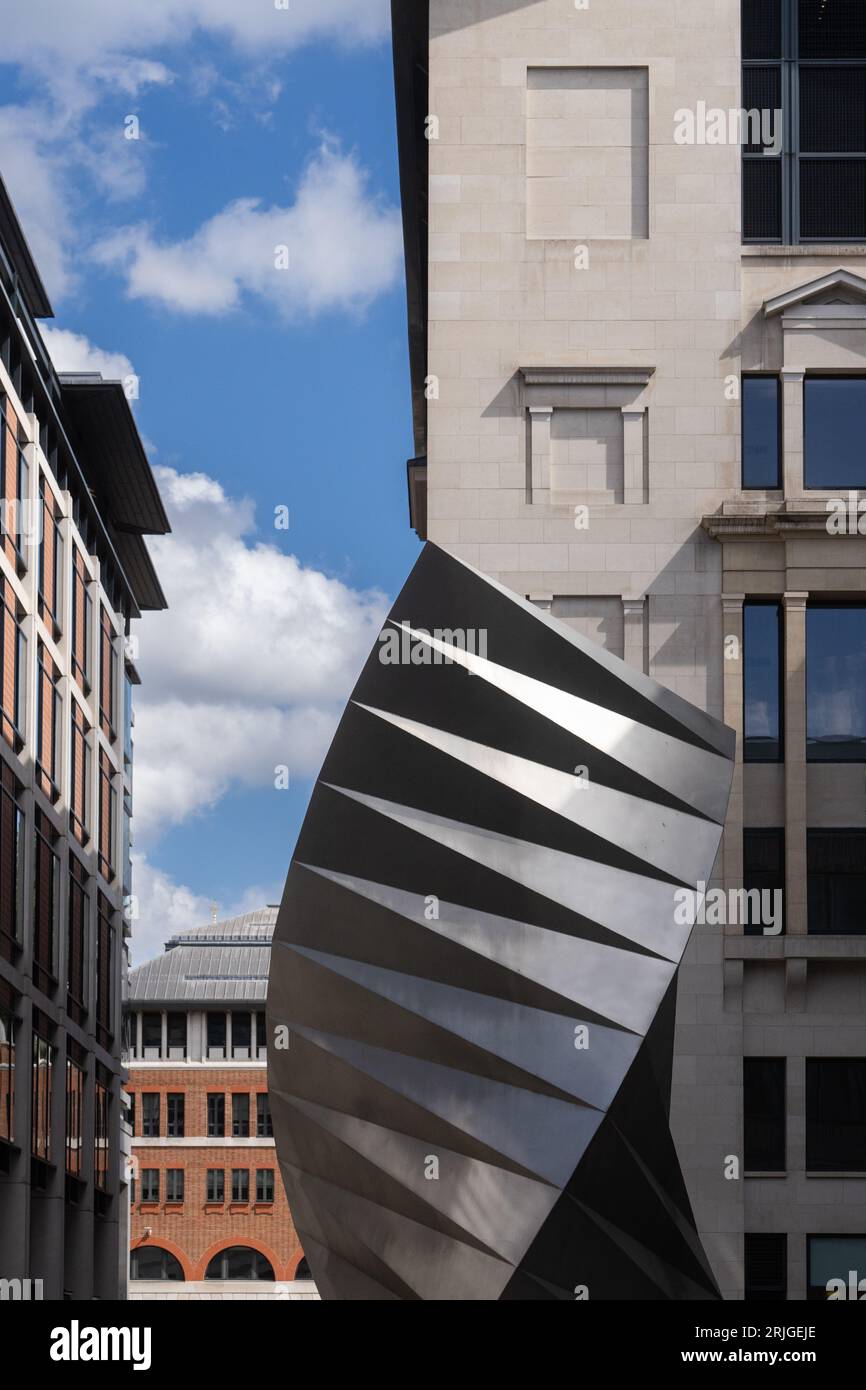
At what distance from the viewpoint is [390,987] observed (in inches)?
824

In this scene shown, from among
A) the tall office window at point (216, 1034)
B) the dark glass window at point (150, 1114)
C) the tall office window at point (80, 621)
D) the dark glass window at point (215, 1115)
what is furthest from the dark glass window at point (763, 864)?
the tall office window at point (216, 1034)

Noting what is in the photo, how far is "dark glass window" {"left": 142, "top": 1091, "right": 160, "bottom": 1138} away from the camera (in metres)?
111

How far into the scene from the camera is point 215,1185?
360 feet

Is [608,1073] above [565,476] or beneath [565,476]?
beneath

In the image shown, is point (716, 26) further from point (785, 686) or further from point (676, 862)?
point (676, 862)

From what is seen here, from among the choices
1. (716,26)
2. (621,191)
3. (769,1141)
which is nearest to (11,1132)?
(769,1141)

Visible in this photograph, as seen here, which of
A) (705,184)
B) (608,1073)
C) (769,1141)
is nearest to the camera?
(608,1073)

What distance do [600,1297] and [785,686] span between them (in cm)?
1940

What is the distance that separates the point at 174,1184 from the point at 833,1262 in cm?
7883

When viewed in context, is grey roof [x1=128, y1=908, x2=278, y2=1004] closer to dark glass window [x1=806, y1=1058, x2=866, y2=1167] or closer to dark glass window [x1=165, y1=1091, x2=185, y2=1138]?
dark glass window [x1=165, y1=1091, x2=185, y2=1138]

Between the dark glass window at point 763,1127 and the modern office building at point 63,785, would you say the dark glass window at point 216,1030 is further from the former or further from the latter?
the dark glass window at point 763,1127

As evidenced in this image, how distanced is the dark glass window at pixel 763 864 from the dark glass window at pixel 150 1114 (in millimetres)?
79639

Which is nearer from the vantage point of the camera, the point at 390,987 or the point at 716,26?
the point at 390,987

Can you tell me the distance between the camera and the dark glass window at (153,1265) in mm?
108188
